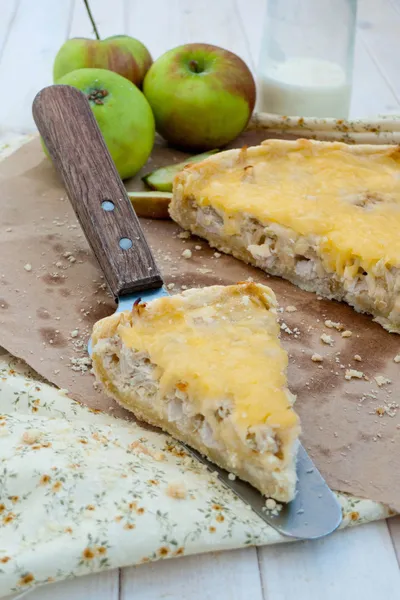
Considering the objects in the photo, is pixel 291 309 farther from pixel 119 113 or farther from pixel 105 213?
pixel 119 113

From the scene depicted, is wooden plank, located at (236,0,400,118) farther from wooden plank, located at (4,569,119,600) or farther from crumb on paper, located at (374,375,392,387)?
wooden plank, located at (4,569,119,600)

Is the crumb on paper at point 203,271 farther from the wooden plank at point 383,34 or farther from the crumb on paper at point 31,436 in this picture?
the wooden plank at point 383,34

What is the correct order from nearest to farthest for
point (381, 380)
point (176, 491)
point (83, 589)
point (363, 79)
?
point (83, 589) < point (176, 491) < point (381, 380) < point (363, 79)

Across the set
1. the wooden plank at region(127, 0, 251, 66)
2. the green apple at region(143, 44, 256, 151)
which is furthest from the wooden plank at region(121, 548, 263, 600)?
the wooden plank at region(127, 0, 251, 66)

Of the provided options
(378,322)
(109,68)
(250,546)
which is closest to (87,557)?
(250,546)

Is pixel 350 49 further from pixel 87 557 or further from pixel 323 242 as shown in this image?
pixel 87 557

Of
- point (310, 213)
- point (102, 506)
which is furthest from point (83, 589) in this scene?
point (310, 213)
